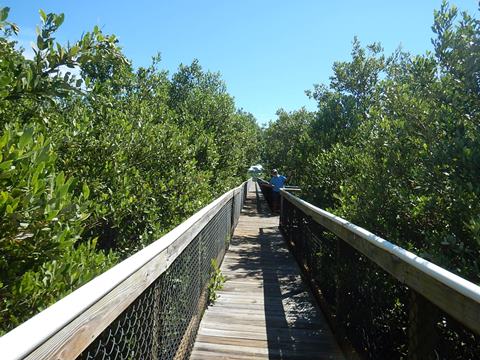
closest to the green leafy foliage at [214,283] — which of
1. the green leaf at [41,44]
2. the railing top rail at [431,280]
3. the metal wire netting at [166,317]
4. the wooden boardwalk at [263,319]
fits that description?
the wooden boardwalk at [263,319]

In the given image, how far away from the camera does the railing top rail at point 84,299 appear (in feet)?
2.81

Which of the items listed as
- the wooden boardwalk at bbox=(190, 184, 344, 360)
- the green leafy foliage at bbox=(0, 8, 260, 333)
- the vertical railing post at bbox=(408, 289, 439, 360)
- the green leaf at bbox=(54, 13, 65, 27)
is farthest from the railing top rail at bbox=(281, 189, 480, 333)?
the green leaf at bbox=(54, 13, 65, 27)

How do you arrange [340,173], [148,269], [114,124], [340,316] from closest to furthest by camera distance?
[148,269] < [340,316] < [114,124] < [340,173]

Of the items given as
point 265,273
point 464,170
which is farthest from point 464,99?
point 265,273

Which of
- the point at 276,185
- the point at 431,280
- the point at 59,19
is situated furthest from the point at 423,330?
the point at 276,185

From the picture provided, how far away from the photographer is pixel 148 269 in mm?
1880

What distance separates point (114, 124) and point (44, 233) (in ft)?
10.6

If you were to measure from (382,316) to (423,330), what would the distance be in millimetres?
1175

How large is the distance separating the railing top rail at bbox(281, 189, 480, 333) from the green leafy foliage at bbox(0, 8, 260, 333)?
1774 millimetres

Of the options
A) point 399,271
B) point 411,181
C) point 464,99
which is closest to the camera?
point 399,271

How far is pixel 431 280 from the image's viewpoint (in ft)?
5.53

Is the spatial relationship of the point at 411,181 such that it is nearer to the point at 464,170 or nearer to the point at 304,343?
the point at 464,170

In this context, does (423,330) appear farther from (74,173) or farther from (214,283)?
(214,283)

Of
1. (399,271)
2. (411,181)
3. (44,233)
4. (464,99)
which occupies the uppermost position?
(464,99)
